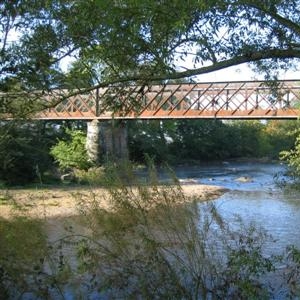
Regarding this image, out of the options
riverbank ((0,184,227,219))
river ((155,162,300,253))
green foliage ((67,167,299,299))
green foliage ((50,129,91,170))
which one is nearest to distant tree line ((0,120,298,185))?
green foliage ((50,129,91,170))

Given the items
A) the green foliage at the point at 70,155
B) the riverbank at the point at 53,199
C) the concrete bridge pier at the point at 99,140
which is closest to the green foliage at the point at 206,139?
the concrete bridge pier at the point at 99,140

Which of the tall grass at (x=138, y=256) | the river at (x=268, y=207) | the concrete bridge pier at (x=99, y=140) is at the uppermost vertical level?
the concrete bridge pier at (x=99, y=140)

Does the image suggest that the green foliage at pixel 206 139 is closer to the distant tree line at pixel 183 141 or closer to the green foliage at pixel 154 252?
the distant tree line at pixel 183 141

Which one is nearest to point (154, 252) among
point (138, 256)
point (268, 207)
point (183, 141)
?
point (138, 256)

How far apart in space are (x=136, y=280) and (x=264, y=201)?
1933 cm

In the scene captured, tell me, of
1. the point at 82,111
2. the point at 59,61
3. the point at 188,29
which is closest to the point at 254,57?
the point at 188,29

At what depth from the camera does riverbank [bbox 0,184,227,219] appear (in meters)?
6.81

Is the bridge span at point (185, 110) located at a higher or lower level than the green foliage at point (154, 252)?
higher

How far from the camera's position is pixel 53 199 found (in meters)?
23.0

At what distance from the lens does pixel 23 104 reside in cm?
633

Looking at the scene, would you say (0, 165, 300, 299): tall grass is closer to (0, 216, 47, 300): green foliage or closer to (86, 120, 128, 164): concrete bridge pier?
(0, 216, 47, 300): green foliage

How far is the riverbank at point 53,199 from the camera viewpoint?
6809 millimetres

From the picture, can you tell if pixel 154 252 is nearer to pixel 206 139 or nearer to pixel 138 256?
pixel 138 256

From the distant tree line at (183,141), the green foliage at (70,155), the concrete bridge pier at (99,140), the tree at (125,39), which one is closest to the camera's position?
the tree at (125,39)
